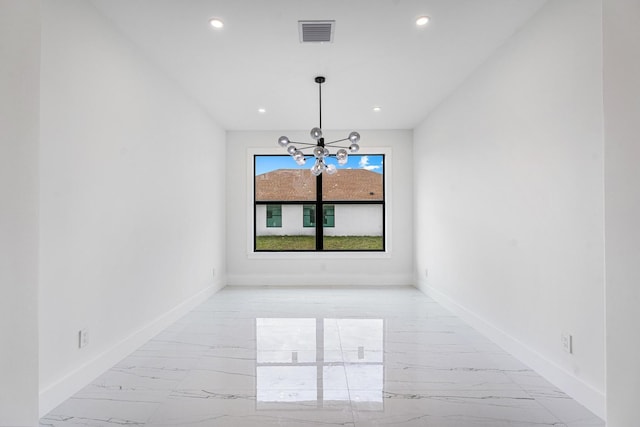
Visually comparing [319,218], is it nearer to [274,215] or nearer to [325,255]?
[325,255]

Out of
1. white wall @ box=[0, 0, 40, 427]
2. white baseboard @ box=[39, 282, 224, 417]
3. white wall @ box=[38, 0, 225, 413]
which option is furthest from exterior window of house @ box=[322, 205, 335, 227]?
white wall @ box=[0, 0, 40, 427]

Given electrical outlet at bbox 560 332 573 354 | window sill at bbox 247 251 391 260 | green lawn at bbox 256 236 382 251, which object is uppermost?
green lawn at bbox 256 236 382 251

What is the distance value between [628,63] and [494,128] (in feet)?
5.99

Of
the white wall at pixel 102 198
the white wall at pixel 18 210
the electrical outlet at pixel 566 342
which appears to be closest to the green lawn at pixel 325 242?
the white wall at pixel 102 198

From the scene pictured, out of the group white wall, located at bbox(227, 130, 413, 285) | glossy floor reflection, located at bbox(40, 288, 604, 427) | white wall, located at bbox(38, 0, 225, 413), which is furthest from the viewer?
white wall, located at bbox(227, 130, 413, 285)

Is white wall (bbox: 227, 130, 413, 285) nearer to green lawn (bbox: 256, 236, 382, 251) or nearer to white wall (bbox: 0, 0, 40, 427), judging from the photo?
green lawn (bbox: 256, 236, 382, 251)

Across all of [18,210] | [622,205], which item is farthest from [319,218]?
[18,210]

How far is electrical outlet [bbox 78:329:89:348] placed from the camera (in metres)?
2.36

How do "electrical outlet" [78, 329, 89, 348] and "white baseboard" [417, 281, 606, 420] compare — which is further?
"electrical outlet" [78, 329, 89, 348]

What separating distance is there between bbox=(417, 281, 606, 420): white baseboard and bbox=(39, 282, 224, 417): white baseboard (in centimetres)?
323

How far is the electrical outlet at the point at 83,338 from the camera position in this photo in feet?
7.73

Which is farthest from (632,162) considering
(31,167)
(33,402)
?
(33,402)

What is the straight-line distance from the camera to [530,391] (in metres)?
2.32

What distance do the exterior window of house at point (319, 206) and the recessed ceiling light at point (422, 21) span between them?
3.53 metres
